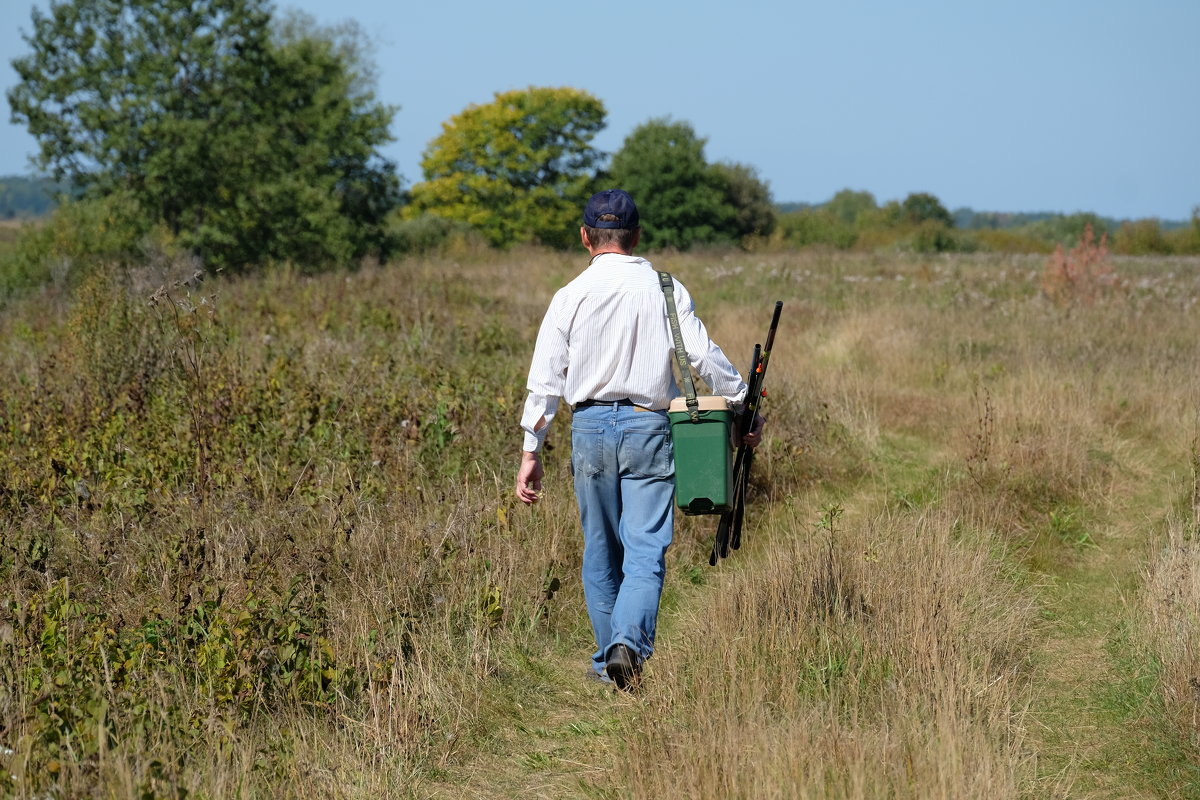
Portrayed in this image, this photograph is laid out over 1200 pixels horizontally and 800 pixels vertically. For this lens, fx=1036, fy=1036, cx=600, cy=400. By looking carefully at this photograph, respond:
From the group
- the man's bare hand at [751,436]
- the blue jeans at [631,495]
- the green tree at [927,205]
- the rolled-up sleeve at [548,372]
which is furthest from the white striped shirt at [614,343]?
the green tree at [927,205]

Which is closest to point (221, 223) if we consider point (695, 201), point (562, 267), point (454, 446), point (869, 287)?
point (562, 267)

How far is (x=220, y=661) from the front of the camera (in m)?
3.54

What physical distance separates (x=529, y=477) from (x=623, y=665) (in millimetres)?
810

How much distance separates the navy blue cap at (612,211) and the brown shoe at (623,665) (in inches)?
62.1

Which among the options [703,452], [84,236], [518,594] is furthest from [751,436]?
[84,236]

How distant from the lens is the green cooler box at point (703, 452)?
3.77 meters

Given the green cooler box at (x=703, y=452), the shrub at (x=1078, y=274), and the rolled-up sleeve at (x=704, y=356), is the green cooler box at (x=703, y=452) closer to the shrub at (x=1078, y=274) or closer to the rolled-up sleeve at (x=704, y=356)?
the rolled-up sleeve at (x=704, y=356)

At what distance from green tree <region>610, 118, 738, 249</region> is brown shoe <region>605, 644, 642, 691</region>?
51828mm

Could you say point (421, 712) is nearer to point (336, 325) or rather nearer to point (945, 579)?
point (945, 579)

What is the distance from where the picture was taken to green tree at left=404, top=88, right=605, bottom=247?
186 ft

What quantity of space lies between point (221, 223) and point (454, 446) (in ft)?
71.1

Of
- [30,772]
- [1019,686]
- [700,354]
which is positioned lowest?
[1019,686]

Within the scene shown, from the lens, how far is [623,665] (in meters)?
3.83

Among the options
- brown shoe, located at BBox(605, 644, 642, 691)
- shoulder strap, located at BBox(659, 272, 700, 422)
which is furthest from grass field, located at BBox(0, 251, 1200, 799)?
shoulder strap, located at BBox(659, 272, 700, 422)
